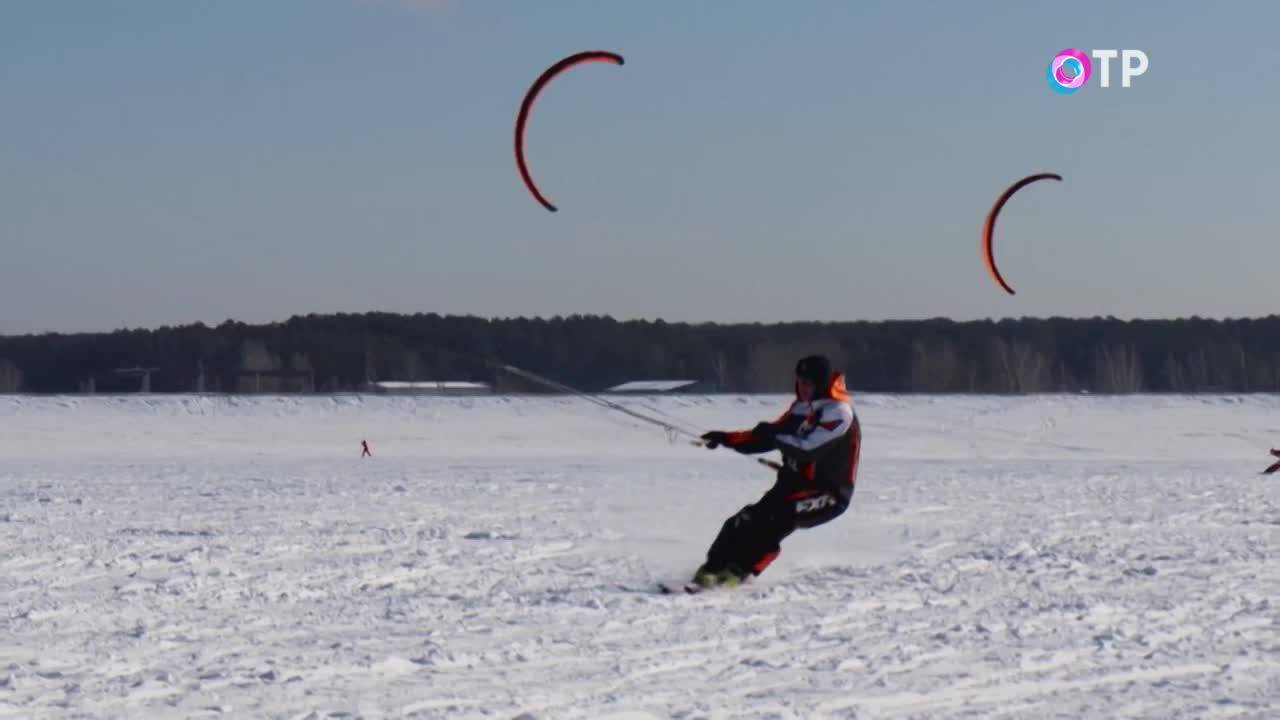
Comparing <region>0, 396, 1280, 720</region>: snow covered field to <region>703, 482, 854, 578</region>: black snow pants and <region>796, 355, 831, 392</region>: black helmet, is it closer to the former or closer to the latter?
<region>703, 482, 854, 578</region>: black snow pants

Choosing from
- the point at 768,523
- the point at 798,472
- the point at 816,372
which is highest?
the point at 816,372

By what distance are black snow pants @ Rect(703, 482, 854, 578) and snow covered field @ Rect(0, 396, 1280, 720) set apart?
0.23 m

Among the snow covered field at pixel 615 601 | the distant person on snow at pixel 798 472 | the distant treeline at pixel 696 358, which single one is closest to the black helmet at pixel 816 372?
the distant person on snow at pixel 798 472

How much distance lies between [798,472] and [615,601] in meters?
1.36

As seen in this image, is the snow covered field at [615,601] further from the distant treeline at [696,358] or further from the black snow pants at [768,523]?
the distant treeline at [696,358]

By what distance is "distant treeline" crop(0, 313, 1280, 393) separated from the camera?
7225 centimetres

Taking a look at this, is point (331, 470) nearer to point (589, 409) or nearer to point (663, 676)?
point (663, 676)

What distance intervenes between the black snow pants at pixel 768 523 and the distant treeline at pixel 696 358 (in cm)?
5740

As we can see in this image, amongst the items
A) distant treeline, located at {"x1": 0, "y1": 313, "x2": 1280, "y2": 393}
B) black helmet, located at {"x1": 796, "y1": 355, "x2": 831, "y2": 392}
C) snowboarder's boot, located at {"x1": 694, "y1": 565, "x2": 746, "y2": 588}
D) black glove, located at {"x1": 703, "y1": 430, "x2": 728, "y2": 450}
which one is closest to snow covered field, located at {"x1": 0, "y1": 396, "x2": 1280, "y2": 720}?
snowboarder's boot, located at {"x1": 694, "y1": 565, "x2": 746, "y2": 588}

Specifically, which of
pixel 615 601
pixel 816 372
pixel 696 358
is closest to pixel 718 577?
pixel 615 601

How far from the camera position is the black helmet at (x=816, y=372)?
842 cm

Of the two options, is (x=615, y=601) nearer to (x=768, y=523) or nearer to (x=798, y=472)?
(x=768, y=523)

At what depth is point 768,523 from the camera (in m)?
8.38

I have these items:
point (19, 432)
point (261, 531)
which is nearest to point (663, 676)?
point (261, 531)
